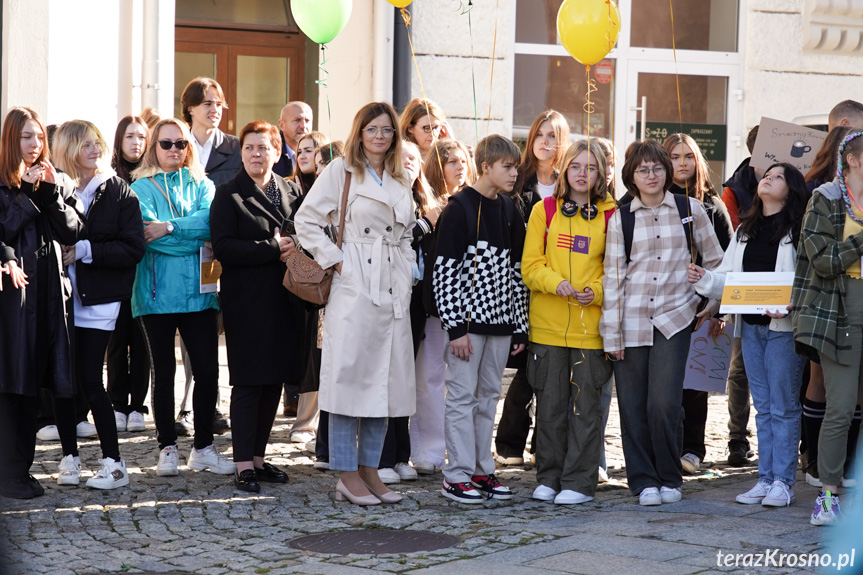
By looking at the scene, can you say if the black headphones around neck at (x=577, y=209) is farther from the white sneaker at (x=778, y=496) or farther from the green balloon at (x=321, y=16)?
the green balloon at (x=321, y=16)

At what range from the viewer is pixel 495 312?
6410mm

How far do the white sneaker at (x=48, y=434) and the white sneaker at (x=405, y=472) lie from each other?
8.03 feet

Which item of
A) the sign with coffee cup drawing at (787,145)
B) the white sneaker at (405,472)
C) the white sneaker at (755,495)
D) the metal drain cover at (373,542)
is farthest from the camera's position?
the sign with coffee cup drawing at (787,145)

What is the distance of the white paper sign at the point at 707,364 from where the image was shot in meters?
6.98

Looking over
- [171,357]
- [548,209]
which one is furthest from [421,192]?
[171,357]

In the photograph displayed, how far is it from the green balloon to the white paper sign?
3.05 metres

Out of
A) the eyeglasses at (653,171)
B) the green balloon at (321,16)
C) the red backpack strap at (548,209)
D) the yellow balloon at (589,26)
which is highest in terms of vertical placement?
the green balloon at (321,16)

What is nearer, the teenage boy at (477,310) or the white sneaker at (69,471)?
the teenage boy at (477,310)

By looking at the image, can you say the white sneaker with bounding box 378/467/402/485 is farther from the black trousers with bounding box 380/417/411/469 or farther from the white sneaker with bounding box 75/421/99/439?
the white sneaker with bounding box 75/421/99/439

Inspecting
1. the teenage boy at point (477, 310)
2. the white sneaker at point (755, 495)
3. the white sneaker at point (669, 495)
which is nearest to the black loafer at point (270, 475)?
the teenage boy at point (477, 310)

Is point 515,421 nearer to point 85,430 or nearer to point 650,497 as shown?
point 650,497

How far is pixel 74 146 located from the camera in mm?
6684

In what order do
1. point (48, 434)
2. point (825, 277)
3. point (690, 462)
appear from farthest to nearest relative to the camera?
point (48, 434) → point (690, 462) → point (825, 277)

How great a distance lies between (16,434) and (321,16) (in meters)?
3.25
